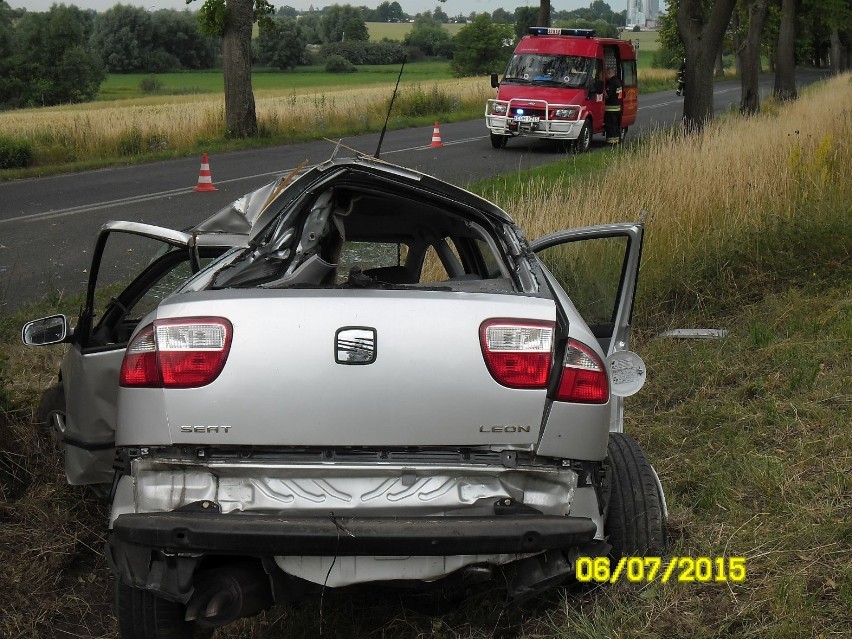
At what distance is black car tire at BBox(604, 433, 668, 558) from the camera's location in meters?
3.81

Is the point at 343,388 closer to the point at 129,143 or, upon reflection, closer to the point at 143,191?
the point at 143,191

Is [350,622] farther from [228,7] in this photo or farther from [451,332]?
[228,7]

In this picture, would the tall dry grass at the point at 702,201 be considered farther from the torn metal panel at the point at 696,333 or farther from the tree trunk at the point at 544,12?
the tree trunk at the point at 544,12

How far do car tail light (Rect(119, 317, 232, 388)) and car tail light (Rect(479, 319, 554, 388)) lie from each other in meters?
0.75

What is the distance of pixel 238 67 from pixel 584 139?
7.83 m

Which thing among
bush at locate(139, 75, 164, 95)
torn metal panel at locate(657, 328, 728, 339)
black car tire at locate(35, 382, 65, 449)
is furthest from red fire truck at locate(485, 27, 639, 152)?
bush at locate(139, 75, 164, 95)

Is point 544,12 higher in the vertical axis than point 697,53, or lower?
higher

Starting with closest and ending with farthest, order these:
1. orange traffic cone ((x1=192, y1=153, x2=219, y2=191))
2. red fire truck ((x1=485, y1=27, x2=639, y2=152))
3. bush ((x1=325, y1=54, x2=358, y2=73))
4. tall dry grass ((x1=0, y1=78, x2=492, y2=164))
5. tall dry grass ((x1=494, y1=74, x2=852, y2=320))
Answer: tall dry grass ((x1=494, y1=74, x2=852, y2=320)) → orange traffic cone ((x1=192, y1=153, x2=219, y2=191)) → tall dry grass ((x1=0, y1=78, x2=492, y2=164)) → red fire truck ((x1=485, y1=27, x2=639, y2=152)) → bush ((x1=325, y1=54, x2=358, y2=73))

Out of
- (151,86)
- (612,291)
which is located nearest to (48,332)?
(612,291)

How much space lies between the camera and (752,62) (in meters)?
29.2

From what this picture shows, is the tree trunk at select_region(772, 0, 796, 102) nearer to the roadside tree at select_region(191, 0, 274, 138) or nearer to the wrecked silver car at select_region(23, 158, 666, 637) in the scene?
the roadside tree at select_region(191, 0, 274, 138)

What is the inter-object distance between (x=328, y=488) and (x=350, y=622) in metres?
1.00
